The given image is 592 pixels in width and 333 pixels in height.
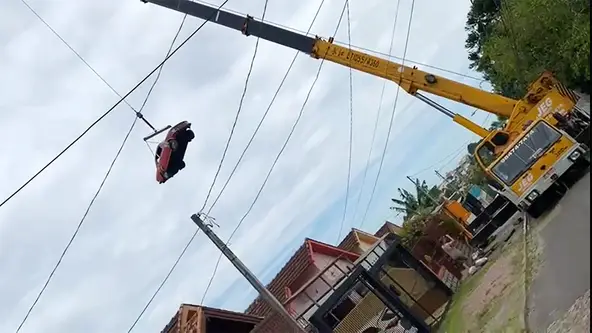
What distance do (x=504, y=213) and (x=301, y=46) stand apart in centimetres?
780

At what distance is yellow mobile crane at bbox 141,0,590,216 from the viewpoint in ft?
54.9

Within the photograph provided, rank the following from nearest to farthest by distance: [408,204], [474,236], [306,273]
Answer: [474,236]
[306,273]
[408,204]

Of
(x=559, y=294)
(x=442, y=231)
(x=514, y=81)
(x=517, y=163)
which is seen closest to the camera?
(x=559, y=294)

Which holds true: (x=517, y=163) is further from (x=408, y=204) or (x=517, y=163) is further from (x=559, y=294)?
(x=408, y=204)

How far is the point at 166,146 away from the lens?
46.7 feet

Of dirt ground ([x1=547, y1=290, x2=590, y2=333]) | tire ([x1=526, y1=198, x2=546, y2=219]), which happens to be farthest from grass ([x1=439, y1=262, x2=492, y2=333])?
dirt ground ([x1=547, y1=290, x2=590, y2=333])

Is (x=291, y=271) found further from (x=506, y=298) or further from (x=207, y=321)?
(x=506, y=298)

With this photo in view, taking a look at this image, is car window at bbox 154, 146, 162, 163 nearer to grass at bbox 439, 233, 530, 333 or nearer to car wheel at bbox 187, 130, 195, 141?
car wheel at bbox 187, 130, 195, 141

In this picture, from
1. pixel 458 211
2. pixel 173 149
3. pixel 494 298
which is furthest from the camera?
pixel 458 211

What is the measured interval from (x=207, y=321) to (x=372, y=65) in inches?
358

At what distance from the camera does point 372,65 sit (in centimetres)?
1872

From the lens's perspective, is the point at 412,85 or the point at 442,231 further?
the point at 442,231

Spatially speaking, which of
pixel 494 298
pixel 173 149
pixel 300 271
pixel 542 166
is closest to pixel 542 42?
pixel 542 166

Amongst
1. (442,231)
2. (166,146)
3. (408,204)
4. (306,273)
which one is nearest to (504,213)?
(442,231)
